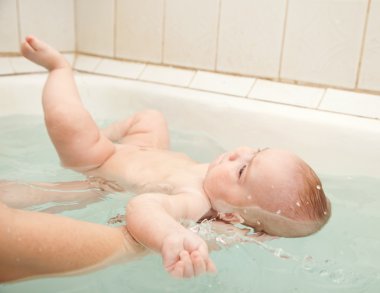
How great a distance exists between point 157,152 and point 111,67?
2.81 feet

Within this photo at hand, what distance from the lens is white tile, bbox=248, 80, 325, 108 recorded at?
1.49m

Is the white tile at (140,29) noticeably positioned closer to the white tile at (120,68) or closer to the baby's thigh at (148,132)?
the white tile at (120,68)

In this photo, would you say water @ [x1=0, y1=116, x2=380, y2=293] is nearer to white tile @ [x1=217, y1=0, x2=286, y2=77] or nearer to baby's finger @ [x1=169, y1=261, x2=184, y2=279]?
baby's finger @ [x1=169, y1=261, x2=184, y2=279]

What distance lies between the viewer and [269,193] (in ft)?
3.16

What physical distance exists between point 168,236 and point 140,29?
1377 millimetres

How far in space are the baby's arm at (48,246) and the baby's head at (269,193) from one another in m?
0.34

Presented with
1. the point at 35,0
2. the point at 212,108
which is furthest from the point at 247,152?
the point at 35,0

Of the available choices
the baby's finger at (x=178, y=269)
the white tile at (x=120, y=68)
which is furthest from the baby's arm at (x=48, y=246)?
the white tile at (x=120, y=68)

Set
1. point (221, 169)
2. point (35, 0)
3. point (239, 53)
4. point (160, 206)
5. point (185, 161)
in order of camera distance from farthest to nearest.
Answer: point (35, 0), point (239, 53), point (185, 161), point (221, 169), point (160, 206)

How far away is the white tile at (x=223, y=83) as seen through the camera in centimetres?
163

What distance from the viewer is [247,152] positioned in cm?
106

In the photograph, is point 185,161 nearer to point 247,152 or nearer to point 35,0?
point 247,152

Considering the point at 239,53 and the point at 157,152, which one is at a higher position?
the point at 239,53

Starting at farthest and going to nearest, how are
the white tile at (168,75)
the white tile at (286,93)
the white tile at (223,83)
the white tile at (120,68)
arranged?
1. the white tile at (120,68)
2. the white tile at (168,75)
3. the white tile at (223,83)
4. the white tile at (286,93)
